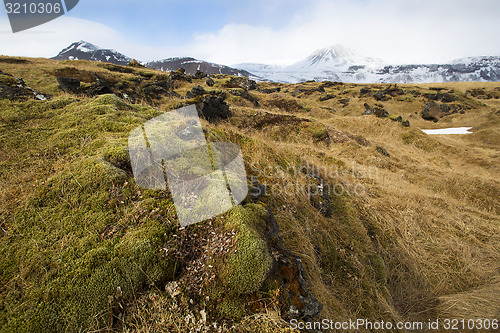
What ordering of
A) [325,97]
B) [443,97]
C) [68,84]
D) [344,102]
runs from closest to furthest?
[68,84] → [344,102] → [443,97] → [325,97]

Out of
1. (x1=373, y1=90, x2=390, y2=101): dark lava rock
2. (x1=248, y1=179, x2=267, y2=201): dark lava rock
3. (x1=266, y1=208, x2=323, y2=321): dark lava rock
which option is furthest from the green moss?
(x1=373, y1=90, x2=390, y2=101): dark lava rock

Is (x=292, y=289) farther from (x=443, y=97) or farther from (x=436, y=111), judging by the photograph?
(x=443, y=97)

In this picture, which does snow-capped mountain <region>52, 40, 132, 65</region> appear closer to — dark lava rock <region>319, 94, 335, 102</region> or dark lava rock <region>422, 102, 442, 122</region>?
dark lava rock <region>319, 94, 335, 102</region>

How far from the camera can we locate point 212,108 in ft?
43.6

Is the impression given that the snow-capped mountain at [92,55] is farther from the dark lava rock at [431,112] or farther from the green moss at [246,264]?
the green moss at [246,264]

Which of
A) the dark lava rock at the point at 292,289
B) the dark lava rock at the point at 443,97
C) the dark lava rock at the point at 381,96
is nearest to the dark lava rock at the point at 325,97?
the dark lava rock at the point at 381,96

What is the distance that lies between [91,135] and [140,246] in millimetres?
2953

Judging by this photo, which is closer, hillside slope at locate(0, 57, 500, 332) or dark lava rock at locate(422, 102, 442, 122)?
hillside slope at locate(0, 57, 500, 332)

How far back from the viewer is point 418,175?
434 inches

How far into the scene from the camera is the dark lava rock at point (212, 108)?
488 inches

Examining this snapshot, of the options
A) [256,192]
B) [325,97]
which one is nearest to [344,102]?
[325,97]

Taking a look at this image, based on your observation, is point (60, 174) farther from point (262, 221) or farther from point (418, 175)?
point (418, 175)

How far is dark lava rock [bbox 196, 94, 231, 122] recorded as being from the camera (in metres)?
12.4

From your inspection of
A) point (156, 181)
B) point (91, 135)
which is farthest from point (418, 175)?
point (91, 135)
